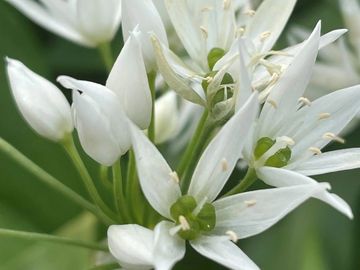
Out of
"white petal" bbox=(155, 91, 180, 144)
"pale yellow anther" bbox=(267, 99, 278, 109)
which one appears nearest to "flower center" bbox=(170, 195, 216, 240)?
"pale yellow anther" bbox=(267, 99, 278, 109)

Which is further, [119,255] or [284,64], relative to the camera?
[284,64]

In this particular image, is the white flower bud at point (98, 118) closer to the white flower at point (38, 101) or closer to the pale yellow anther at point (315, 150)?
the white flower at point (38, 101)

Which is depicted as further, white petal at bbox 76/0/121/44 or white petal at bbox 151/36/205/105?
white petal at bbox 76/0/121/44

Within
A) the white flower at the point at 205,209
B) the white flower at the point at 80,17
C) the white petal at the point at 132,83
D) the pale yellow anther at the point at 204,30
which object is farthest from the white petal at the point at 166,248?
the white flower at the point at 80,17

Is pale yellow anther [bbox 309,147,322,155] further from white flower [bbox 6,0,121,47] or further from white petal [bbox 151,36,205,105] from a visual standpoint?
white flower [bbox 6,0,121,47]

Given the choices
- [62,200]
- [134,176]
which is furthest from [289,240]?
[134,176]

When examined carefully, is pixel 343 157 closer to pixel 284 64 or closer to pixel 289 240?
pixel 284 64

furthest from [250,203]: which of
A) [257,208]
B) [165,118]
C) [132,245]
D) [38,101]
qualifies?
[165,118]
